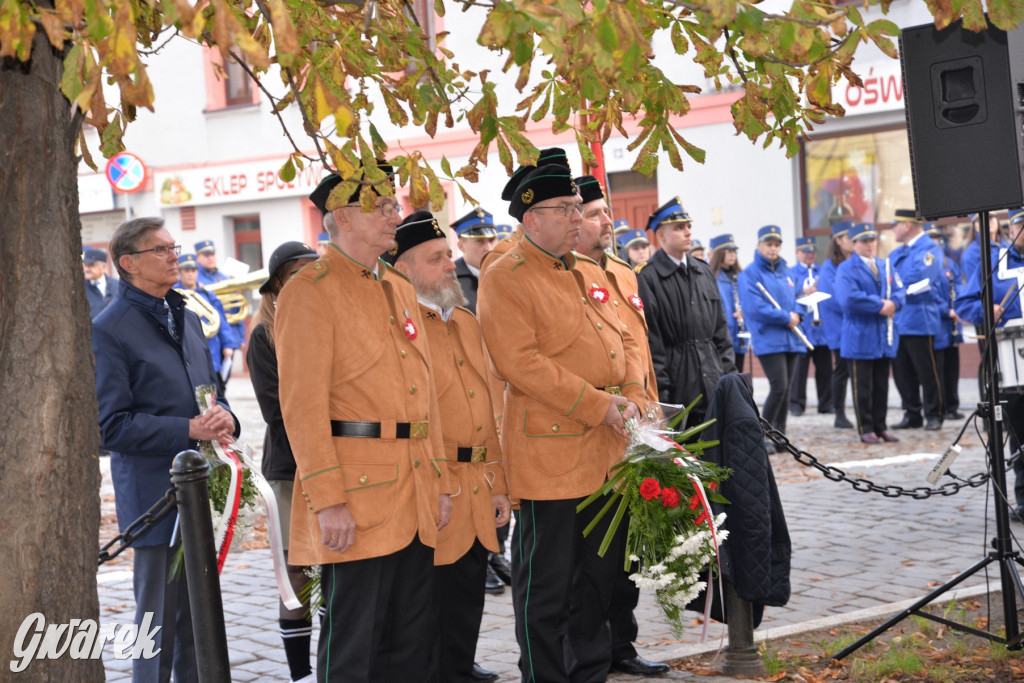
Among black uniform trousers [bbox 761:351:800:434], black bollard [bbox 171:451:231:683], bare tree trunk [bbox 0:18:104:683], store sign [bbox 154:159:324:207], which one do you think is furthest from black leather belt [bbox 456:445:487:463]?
store sign [bbox 154:159:324:207]

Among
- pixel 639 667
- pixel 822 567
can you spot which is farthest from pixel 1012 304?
pixel 639 667

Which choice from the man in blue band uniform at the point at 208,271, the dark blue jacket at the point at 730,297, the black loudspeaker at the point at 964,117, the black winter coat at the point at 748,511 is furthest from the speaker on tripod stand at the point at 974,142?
the man in blue band uniform at the point at 208,271

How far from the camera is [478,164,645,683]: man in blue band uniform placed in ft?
16.5

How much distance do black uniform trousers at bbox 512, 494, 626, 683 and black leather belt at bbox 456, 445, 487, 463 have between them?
0.37 meters

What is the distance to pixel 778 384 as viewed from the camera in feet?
42.9

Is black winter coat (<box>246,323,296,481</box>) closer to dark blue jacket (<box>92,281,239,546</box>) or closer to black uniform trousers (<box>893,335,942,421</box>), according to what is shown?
dark blue jacket (<box>92,281,239,546</box>)

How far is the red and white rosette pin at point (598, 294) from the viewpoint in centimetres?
537

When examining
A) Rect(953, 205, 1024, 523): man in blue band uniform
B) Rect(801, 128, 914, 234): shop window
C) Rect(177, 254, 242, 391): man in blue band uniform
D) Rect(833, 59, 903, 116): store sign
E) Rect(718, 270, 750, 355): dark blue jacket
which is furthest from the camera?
Rect(801, 128, 914, 234): shop window

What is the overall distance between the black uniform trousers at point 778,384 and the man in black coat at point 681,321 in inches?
194

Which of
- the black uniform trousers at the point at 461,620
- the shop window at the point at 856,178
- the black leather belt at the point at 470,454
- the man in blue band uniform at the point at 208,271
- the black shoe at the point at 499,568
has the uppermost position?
the shop window at the point at 856,178

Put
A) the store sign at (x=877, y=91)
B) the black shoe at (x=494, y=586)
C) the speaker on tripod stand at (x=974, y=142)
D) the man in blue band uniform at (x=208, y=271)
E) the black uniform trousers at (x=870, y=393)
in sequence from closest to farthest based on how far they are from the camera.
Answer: the speaker on tripod stand at (x=974, y=142), the black shoe at (x=494, y=586), the black uniform trousers at (x=870, y=393), the man in blue band uniform at (x=208, y=271), the store sign at (x=877, y=91)

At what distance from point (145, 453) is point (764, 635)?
3.07 meters

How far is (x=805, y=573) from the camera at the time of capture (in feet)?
24.2

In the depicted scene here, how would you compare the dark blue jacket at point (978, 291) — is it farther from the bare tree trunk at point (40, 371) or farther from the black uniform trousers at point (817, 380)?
the bare tree trunk at point (40, 371)
